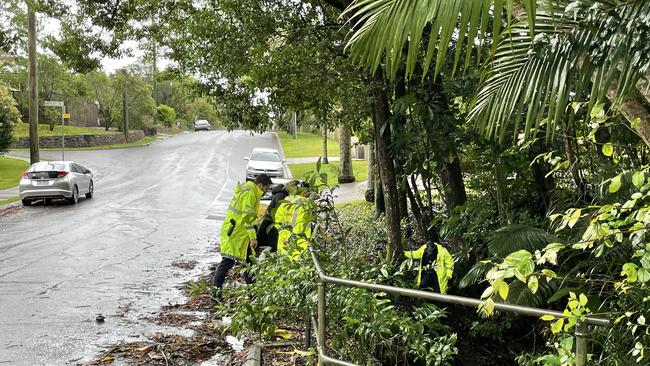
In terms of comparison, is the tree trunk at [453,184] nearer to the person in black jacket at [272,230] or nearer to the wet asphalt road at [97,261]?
the person in black jacket at [272,230]

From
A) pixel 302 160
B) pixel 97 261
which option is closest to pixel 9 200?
pixel 97 261

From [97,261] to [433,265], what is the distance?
26.6ft

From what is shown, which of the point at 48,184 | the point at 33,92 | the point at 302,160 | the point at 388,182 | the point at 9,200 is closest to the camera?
the point at 388,182

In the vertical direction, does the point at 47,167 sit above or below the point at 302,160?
above

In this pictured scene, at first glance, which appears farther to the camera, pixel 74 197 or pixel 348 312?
pixel 74 197

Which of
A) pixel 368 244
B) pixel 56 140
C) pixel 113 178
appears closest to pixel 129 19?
pixel 368 244

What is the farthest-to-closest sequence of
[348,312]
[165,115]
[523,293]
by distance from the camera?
[165,115]
[523,293]
[348,312]

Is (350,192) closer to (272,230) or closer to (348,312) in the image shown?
(272,230)

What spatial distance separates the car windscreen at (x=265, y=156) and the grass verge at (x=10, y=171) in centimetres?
1014

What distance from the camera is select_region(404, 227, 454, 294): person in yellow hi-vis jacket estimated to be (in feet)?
13.5

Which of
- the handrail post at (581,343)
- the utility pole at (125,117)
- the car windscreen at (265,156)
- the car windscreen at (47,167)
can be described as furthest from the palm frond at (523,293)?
the utility pole at (125,117)

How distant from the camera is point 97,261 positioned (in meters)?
10.9

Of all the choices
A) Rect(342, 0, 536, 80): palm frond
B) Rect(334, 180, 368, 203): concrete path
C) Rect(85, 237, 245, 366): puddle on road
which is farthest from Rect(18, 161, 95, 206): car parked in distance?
Rect(342, 0, 536, 80): palm frond

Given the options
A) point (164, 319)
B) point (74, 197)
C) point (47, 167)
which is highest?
point (47, 167)
